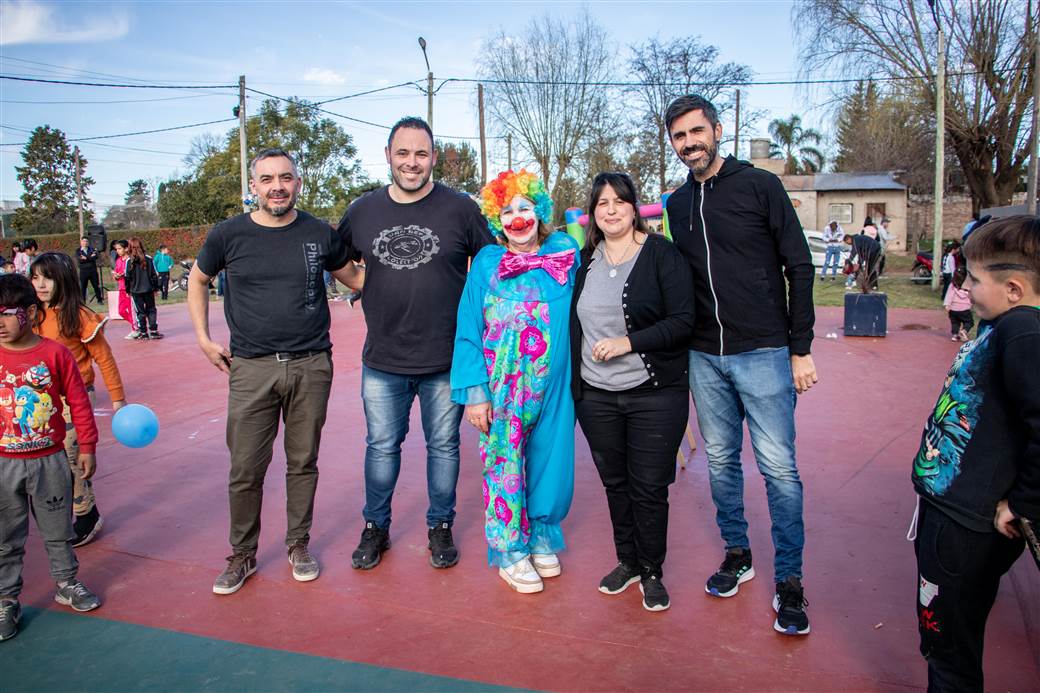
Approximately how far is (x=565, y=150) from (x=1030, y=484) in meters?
33.3

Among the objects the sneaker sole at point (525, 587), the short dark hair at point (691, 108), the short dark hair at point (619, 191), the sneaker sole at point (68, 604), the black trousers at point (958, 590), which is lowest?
the sneaker sole at point (68, 604)

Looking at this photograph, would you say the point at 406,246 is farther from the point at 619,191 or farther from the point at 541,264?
the point at 619,191

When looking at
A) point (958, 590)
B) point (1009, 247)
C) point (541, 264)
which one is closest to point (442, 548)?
point (541, 264)

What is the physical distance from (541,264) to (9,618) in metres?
2.70

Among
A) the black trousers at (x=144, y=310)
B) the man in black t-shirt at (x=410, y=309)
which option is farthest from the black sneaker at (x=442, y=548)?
the black trousers at (x=144, y=310)

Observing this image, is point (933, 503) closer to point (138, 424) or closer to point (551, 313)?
point (551, 313)

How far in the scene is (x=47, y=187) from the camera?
51.0m

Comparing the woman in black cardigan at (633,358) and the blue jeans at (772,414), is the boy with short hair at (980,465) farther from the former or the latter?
the woman in black cardigan at (633,358)

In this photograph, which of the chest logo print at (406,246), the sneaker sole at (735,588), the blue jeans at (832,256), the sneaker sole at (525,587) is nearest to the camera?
the sneaker sole at (735,588)

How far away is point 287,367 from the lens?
11.7 ft

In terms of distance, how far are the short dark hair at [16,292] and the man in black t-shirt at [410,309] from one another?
1.39m

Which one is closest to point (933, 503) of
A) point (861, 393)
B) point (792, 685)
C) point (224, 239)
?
point (792, 685)

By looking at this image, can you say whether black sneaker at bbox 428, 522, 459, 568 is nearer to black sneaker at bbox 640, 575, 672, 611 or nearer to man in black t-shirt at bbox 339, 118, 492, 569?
man in black t-shirt at bbox 339, 118, 492, 569

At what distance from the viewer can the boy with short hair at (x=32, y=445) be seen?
10.5 ft
